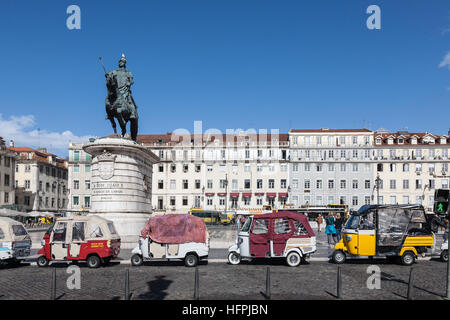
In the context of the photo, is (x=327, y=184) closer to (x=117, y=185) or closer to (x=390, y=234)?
(x=117, y=185)

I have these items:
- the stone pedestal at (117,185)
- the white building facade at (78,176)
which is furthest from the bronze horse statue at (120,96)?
the white building facade at (78,176)

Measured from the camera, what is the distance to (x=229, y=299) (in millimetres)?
9797

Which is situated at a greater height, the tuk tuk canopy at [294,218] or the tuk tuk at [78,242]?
the tuk tuk canopy at [294,218]

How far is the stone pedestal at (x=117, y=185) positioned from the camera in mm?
23188

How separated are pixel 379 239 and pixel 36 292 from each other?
12.1 metres

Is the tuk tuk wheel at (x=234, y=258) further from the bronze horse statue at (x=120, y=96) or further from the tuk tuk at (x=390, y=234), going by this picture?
the bronze horse statue at (x=120, y=96)

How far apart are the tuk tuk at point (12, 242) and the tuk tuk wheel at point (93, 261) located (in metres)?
2.91

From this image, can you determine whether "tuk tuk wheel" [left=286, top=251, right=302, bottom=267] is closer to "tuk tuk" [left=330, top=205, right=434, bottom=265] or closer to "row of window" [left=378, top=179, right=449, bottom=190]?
"tuk tuk" [left=330, top=205, right=434, bottom=265]

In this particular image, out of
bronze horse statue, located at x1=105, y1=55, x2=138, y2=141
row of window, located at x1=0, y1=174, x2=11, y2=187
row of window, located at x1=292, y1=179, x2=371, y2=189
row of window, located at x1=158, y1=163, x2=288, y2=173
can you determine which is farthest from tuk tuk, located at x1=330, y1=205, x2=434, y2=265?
row of window, located at x1=0, y1=174, x2=11, y2=187

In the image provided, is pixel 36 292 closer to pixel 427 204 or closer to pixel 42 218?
pixel 42 218

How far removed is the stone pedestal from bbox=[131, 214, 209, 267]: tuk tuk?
7760 millimetres

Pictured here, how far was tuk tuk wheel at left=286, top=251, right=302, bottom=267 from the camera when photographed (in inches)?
611

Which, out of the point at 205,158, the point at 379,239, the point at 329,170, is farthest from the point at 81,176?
the point at 379,239

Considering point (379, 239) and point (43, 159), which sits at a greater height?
point (43, 159)
